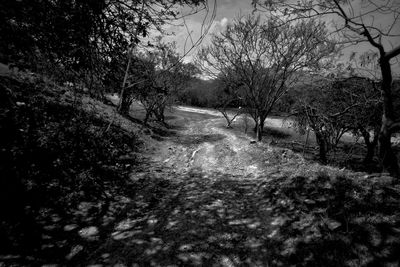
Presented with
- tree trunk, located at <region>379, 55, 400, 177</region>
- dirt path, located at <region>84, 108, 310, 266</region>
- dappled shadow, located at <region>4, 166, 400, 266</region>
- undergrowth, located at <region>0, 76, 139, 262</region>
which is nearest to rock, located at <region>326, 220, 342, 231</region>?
dappled shadow, located at <region>4, 166, 400, 266</region>

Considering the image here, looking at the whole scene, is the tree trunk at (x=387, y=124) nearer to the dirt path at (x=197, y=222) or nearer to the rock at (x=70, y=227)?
the dirt path at (x=197, y=222)

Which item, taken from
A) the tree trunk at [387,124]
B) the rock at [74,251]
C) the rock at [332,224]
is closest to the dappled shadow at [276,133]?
the tree trunk at [387,124]

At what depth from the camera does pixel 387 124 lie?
4.69m

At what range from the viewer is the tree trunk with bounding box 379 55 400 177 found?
4.55 metres

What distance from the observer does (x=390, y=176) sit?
17.1ft

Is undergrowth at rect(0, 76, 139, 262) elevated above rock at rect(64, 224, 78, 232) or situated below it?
above

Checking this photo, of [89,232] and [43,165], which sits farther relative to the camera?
[43,165]

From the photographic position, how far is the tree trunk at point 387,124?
4.55 m

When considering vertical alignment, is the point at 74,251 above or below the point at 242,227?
below

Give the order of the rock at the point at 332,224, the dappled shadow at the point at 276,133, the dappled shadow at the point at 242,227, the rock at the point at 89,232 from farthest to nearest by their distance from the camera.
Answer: the dappled shadow at the point at 276,133 < the rock at the point at 89,232 < the rock at the point at 332,224 < the dappled shadow at the point at 242,227

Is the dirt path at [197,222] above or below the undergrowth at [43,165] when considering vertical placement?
below

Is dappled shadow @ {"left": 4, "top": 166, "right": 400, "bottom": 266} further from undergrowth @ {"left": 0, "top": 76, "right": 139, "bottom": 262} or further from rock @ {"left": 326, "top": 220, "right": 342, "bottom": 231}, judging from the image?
undergrowth @ {"left": 0, "top": 76, "right": 139, "bottom": 262}

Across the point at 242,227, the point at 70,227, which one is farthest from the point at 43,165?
the point at 242,227

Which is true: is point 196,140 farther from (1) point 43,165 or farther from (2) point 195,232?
(2) point 195,232
